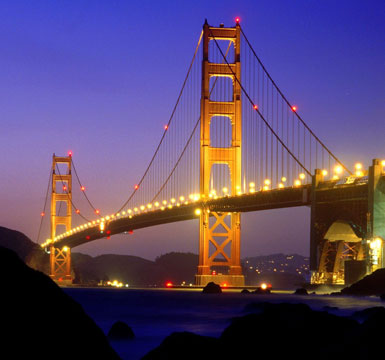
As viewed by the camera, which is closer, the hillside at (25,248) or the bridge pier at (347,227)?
the bridge pier at (347,227)

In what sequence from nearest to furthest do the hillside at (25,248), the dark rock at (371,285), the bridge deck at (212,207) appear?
1. the dark rock at (371,285)
2. the bridge deck at (212,207)
3. the hillside at (25,248)

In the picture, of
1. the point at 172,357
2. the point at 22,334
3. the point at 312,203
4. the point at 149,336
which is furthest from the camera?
the point at 312,203

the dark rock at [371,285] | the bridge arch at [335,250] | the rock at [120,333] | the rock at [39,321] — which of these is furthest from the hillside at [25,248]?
the rock at [39,321]

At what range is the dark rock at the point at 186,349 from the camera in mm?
7602

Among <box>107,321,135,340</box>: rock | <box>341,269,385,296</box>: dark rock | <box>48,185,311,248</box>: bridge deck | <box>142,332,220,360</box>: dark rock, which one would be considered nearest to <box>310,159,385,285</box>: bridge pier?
<box>48,185,311,248</box>: bridge deck

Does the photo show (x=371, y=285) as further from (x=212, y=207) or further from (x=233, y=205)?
(x=212, y=207)

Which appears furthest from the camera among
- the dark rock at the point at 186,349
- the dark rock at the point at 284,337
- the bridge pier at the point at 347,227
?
the bridge pier at the point at 347,227

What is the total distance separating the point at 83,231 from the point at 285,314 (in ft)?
192

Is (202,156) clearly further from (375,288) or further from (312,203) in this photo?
(375,288)

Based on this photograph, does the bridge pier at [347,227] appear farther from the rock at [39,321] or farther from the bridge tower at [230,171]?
the rock at [39,321]

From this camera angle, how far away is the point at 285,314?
33.2 feet

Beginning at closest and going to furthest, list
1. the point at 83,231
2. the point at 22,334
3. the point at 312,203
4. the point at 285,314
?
the point at 22,334
the point at 285,314
the point at 312,203
the point at 83,231

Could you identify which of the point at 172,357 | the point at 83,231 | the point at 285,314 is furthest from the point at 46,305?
the point at 83,231

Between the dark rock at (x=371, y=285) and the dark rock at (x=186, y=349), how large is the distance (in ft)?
83.6
